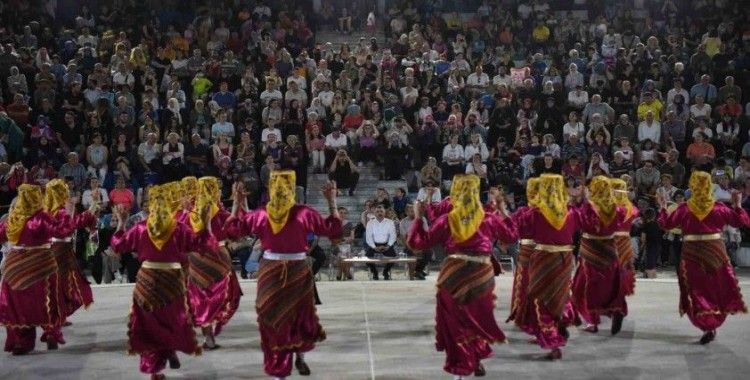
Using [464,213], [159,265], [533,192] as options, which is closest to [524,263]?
[533,192]

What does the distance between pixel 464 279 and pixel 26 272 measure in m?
4.55

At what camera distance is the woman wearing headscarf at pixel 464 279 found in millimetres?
10602

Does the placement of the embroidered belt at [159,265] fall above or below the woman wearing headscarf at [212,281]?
above

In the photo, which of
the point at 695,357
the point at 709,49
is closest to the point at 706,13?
the point at 709,49

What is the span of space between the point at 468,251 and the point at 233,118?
11981mm

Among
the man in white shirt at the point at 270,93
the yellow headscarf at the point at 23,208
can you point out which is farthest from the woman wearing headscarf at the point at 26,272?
the man in white shirt at the point at 270,93

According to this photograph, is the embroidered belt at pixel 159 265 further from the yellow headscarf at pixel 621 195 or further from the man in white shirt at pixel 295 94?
the man in white shirt at pixel 295 94

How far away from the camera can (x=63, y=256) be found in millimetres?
13492

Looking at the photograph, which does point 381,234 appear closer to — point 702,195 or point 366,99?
point 366,99

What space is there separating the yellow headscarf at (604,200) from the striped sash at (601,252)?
Answer: 24 centimetres

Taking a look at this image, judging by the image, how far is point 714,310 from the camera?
41.1ft

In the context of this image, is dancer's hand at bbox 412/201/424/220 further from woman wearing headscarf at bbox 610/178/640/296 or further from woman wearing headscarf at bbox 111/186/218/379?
woman wearing headscarf at bbox 610/178/640/296

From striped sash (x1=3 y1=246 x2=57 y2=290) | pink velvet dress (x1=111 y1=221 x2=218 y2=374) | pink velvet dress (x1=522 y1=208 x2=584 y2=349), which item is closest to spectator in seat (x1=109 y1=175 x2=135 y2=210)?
striped sash (x1=3 y1=246 x2=57 y2=290)

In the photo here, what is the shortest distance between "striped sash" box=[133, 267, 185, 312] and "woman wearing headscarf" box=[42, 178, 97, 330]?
180 centimetres
